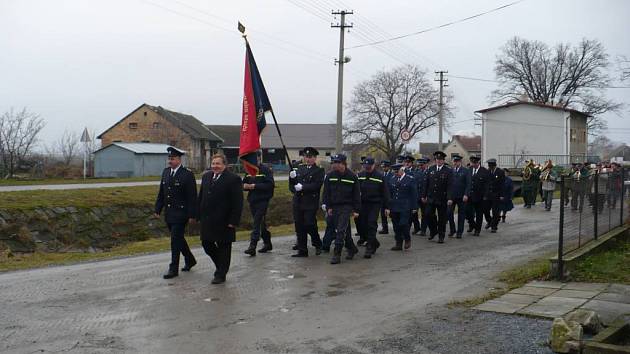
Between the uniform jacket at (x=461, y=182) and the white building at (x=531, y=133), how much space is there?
1402 inches

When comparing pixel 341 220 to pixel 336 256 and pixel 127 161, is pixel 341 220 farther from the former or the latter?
pixel 127 161

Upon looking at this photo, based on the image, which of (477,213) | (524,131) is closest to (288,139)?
(524,131)

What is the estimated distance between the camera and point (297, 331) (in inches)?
259

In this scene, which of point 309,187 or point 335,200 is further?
point 309,187

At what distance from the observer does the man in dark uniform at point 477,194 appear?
51.3 feet

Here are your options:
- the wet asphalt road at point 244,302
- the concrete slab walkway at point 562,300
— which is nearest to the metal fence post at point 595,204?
the wet asphalt road at point 244,302

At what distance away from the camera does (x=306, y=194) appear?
38.2 feet

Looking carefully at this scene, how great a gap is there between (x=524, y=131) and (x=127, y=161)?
32.0m

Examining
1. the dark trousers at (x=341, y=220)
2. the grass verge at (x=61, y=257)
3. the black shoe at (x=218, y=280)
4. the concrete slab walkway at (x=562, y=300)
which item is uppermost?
the dark trousers at (x=341, y=220)

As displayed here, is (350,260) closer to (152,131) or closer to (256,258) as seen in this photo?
(256,258)

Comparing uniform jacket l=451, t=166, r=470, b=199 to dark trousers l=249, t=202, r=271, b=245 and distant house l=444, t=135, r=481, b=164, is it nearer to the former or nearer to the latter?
dark trousers l=249, t=202, r=271, b=245

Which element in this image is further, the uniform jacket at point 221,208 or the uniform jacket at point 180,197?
the uniform jacket at point 180,197

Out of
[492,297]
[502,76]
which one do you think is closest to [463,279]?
[492,297]

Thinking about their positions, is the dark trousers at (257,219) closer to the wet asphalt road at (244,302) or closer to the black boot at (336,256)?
the wet asphalt road at (244,302)
